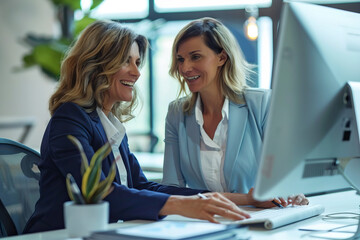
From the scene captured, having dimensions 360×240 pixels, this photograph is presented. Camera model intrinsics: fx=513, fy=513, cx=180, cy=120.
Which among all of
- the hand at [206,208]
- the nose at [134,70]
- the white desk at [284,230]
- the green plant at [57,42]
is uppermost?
the green plant at [57,42]

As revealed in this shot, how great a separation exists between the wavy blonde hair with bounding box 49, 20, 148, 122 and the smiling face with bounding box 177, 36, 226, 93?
1.51 feet

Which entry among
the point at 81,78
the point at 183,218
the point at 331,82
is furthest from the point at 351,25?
the point at 81,78

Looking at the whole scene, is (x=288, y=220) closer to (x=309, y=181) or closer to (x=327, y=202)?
(x=309, y=181)

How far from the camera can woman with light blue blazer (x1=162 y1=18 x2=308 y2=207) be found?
215 cm

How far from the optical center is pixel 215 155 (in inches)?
86.4

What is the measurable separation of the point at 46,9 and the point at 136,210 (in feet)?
16.7

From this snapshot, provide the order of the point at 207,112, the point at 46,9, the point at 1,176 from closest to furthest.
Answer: the point at 1,176, the point at 207,112, the point at 46,9

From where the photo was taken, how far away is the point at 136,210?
1.57 meters

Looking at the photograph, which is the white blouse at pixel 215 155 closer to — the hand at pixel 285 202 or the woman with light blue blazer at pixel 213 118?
the woman with light blue blazer at pixel 213 118

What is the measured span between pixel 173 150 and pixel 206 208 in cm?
81

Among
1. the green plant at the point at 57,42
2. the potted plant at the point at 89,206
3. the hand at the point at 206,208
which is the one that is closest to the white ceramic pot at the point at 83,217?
the potted plant at the point at 89,206

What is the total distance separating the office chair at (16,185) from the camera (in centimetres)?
180

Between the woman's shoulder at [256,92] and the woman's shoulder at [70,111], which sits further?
the woman's shoulder at [256,92]

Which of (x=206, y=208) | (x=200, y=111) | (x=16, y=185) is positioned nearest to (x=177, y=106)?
(x=200, y=111)
